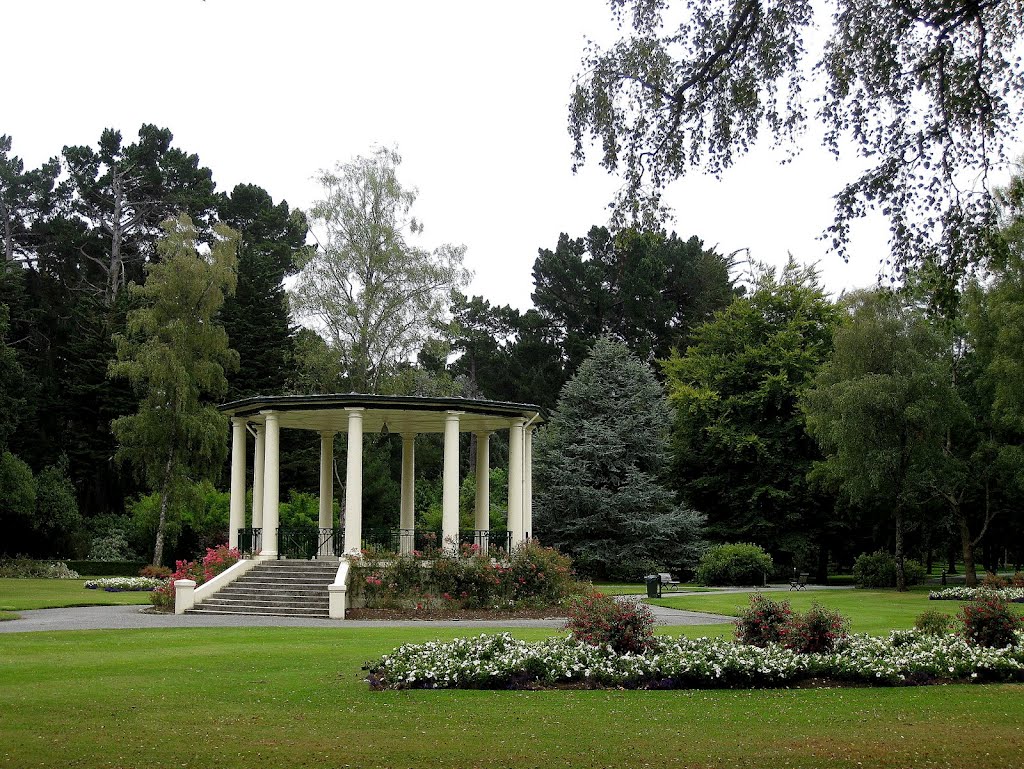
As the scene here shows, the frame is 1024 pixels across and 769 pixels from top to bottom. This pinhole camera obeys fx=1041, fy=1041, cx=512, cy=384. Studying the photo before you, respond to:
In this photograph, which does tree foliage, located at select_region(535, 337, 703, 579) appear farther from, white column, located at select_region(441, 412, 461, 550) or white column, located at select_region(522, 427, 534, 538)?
white column, located at select_region(441, 412, 461, 550)

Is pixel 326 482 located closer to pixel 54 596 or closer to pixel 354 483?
pixel 354 483

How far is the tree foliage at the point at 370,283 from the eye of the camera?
47531 mm

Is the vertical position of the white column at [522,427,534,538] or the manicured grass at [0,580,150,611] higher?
the white column at [522,427,534,538]

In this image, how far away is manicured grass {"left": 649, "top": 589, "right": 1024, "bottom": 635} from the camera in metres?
24.2

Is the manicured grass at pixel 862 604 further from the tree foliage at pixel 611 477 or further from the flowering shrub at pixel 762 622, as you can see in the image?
the tree foliage at pixel 611 477

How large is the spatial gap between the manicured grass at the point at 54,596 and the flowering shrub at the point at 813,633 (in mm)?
21284

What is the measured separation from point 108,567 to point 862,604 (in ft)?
105

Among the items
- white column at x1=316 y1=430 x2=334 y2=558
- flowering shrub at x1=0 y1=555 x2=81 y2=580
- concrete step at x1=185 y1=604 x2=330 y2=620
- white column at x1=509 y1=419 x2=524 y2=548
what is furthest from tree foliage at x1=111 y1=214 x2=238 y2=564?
white column at x1=509 y1=419 x2=524 y2=548

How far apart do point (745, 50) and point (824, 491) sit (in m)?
36.5

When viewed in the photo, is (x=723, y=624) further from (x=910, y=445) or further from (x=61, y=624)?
(x=910, y=445)

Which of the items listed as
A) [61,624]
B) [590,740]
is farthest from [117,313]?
[590,740]

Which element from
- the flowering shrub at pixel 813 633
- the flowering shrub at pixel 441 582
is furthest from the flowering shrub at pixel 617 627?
the flowering shrub at pixel 441 582

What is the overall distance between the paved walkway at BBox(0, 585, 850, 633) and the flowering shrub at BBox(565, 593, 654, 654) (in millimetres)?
7306

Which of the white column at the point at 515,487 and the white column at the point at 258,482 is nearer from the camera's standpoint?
the white column at the point at 515,487
